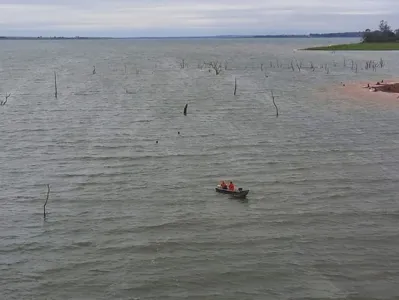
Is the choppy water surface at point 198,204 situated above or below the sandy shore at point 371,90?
below

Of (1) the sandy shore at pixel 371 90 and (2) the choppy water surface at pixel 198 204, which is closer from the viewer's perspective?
(2) the choppy water surface at pixel 198 204

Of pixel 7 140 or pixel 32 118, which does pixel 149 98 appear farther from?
pixel 7 140

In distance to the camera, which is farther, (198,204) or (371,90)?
(371,90)

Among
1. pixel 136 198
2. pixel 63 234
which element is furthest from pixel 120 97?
pixel 63 234

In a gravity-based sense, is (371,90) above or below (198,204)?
above
